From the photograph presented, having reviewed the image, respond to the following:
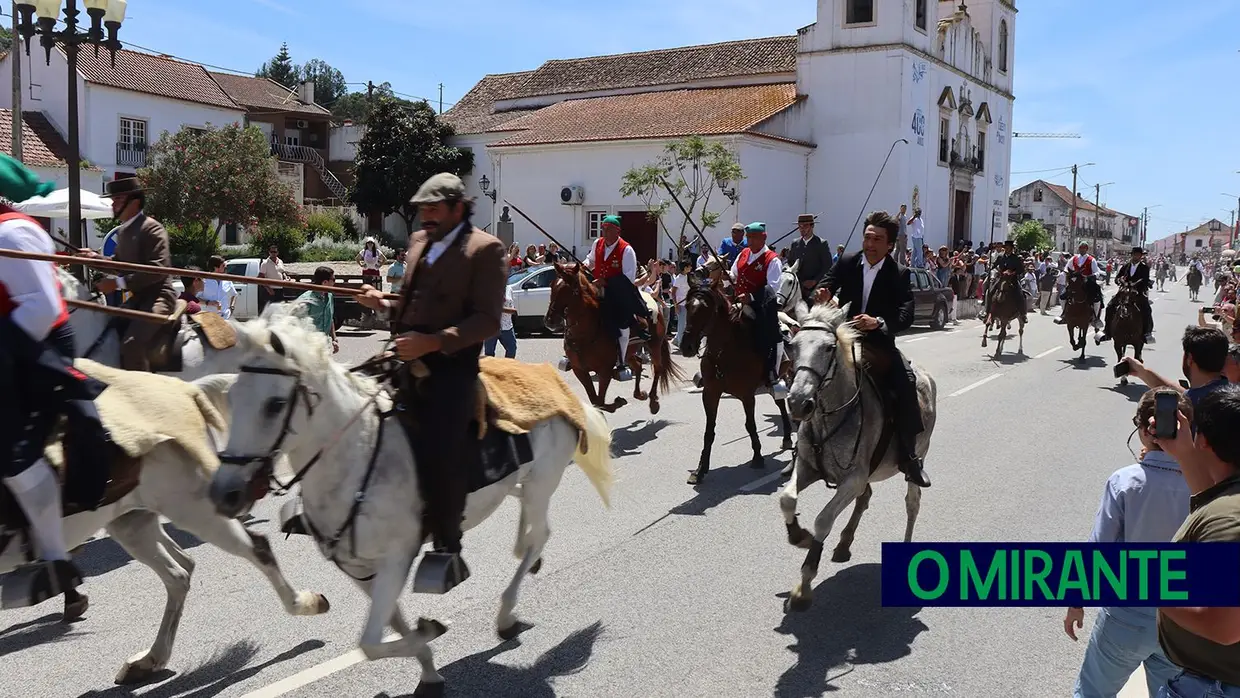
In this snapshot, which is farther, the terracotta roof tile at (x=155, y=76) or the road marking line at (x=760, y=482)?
the terracotta roof tile at (x=155, y=76)

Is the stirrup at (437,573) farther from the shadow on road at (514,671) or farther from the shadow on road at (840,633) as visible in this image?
the shadow on road at (840,633)

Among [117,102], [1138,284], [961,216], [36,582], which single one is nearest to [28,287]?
[36,582]

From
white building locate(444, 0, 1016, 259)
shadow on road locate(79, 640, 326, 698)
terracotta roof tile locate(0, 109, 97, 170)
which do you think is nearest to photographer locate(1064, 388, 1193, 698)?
shadow on road locate(79, 640, 326, 698)

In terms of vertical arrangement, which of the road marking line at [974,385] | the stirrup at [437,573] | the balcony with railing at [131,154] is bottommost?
the road marking line at [974,385]

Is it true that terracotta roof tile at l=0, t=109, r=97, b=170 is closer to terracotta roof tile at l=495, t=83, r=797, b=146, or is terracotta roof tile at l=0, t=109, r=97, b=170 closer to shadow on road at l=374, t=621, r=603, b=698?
terracotta roof tile at l=495, t=83, r=797, b=146

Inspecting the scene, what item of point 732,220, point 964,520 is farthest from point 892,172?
point 964,520

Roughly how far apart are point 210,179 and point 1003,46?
39.5 metres

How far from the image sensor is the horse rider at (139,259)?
6766mm

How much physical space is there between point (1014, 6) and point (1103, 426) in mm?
45413

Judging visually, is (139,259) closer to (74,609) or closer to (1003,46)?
(74,609)

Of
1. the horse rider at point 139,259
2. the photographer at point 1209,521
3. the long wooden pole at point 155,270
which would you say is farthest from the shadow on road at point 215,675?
the photographer at point 1209,521

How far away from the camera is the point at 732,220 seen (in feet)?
116

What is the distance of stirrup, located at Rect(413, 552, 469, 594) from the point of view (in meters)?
4.41

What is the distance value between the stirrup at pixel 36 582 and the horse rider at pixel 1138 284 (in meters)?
17.6
